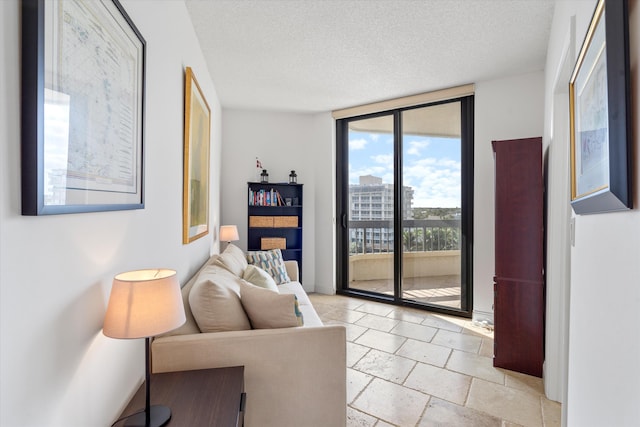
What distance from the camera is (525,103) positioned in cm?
318

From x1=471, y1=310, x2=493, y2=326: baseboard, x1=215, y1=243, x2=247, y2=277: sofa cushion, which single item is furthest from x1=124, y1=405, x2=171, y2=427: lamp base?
x1=471, y1=310, x2=493, y2=326: baseboard

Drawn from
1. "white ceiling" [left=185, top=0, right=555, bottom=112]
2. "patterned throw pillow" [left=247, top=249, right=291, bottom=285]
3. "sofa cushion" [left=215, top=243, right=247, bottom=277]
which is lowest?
"patterned throw pillow" [left=247, top=249, right=291, bottom=285]

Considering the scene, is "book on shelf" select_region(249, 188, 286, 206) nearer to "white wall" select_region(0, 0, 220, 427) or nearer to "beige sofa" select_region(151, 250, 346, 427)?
"white wall" select_region(0, 0, 220, 427)

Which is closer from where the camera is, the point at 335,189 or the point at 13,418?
the point at 13,418

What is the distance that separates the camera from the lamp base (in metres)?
1.06

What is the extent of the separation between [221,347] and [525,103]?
3.51 m

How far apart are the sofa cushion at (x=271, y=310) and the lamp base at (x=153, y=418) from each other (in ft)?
1.98

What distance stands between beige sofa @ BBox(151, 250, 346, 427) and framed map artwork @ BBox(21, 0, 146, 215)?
2.35 feet

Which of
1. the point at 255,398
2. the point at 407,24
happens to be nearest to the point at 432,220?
the point at 407,24

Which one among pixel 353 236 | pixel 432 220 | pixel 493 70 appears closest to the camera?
pixel 493 70

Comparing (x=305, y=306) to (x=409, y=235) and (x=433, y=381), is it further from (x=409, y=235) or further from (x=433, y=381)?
(x=409, y=235)

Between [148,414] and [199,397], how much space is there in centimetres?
20

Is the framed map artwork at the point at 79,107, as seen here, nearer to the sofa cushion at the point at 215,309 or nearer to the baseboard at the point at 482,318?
the sofa cushion at the point at 215,309

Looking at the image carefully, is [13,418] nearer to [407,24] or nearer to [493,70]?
[407,24]
